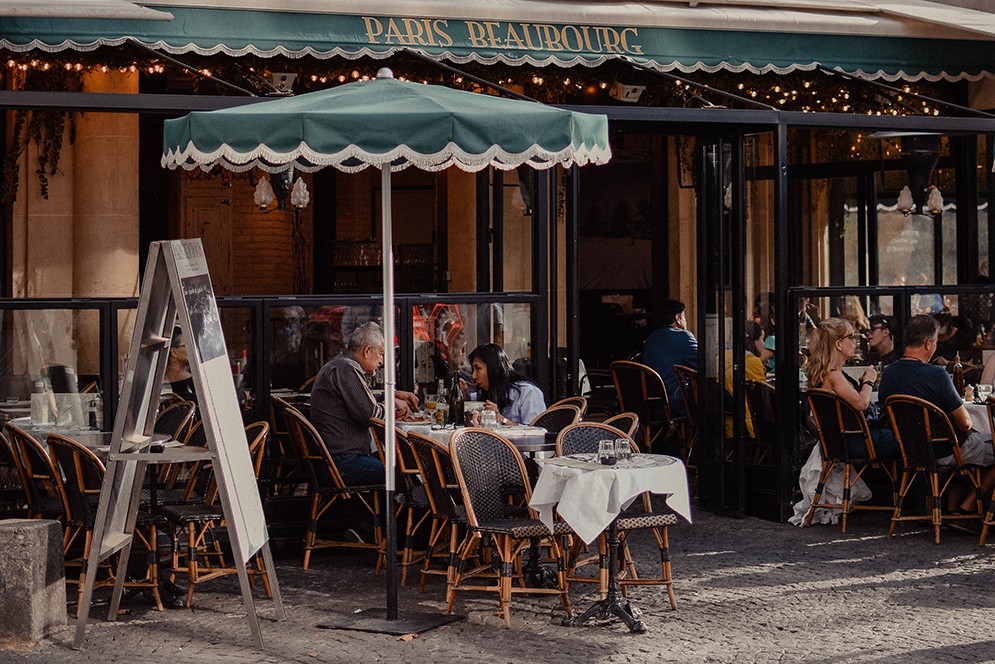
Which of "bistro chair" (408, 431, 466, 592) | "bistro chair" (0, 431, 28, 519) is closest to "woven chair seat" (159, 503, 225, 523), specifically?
"bistro chair" (408, 431, 466, 592)

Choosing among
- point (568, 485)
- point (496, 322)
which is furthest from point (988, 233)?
point (568, 485)

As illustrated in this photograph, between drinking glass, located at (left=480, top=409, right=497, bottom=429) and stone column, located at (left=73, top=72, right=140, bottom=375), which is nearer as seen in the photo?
drinking glass, located at (left=480, top=409, right=497, bottom=429)

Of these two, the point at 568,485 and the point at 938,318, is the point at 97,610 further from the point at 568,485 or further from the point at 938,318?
the point at 938,318

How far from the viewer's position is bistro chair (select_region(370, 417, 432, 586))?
8523mm

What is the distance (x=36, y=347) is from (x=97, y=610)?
191cm

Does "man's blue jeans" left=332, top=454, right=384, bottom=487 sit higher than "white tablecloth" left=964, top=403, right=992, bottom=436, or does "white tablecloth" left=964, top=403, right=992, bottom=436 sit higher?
"white tablecloth" left=964, top=403, right=992, bottom=436

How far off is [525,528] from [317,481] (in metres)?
2.04

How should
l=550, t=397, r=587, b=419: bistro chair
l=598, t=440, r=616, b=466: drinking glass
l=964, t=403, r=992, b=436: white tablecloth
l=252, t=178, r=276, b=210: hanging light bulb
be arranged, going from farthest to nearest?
1. l=252, t=178, r=276, b=210: hanging light bulb
2. l=964, t=403, r=992, b=436: white tablecloth
3. l=550, t=397, r=587, b=419: bistro chair
4. l=598, t=440, r=616, b=466: drinking glass

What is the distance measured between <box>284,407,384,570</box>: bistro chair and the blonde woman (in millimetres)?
3231

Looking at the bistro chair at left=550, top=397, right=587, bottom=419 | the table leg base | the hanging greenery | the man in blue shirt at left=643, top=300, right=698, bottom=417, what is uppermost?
the hanging greenery

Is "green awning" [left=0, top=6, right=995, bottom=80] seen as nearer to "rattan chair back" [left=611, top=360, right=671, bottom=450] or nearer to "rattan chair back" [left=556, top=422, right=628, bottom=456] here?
"rattan chair back" [left=611, top=360, right=671, bottom=450]

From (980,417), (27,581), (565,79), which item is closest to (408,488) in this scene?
(27,581)

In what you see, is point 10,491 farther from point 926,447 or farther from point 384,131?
point 926,447

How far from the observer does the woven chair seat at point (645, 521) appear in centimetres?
745
